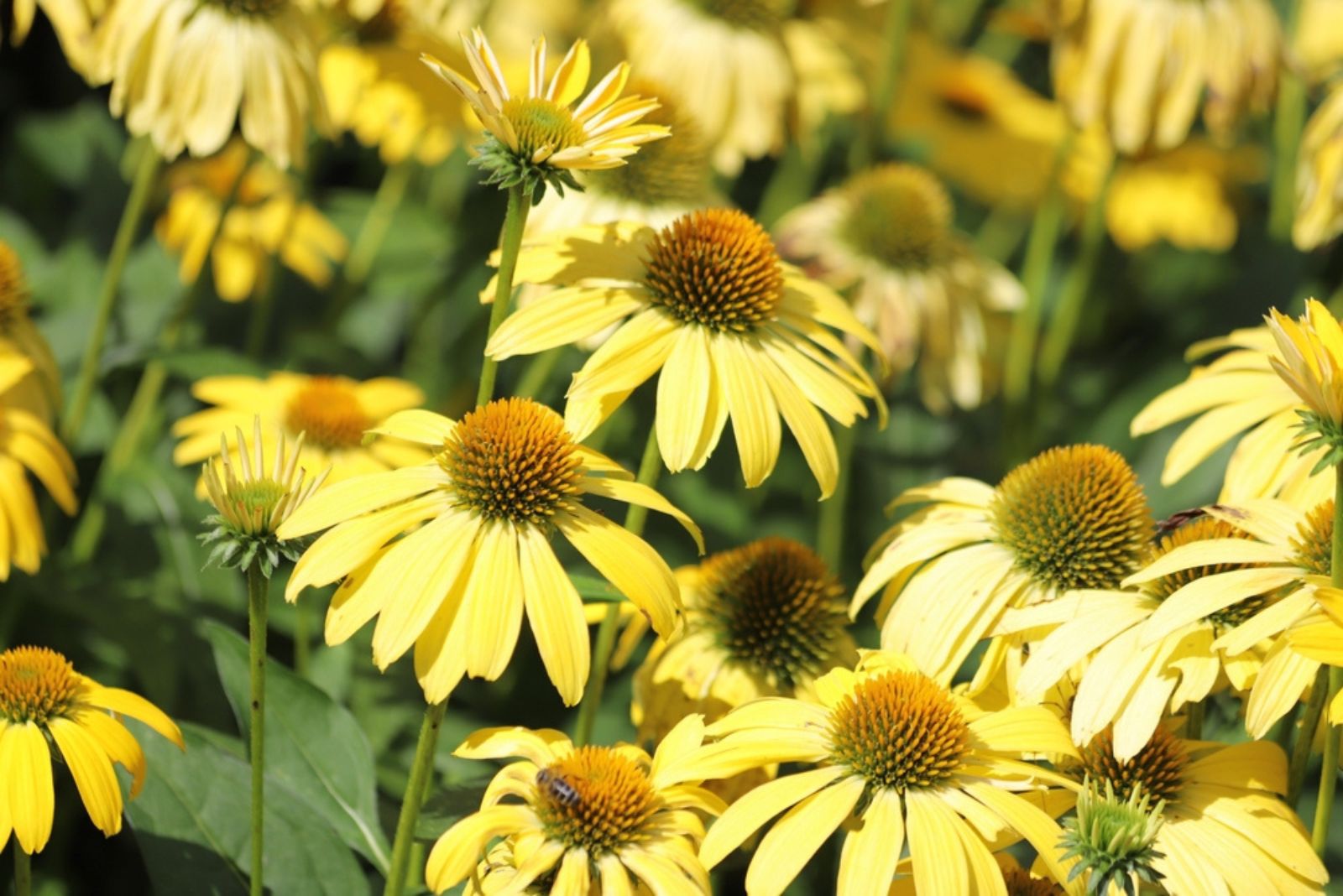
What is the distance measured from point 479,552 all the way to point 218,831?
481mm

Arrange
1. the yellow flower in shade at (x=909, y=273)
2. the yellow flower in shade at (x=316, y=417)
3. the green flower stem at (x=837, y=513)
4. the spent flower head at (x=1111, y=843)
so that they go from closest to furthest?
the spent flower head at (x=1111, y=843) → the yellow flower in shade at (x=316, y=417) → the green flower stem at (x=837, y=513) → the yellow flower in shade at (x=909, y=273)

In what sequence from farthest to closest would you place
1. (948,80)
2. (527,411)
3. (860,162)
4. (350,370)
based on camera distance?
(948,80), (860,162), (350,370), (527,411)

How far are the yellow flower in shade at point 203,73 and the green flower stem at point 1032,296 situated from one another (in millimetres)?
1414

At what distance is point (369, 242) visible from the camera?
9.53ft

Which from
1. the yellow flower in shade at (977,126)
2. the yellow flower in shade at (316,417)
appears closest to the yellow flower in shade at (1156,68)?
the yellow flower in shade at (977,126)

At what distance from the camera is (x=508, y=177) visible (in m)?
1.35

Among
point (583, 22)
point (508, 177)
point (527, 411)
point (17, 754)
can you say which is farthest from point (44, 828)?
point (583, 22)

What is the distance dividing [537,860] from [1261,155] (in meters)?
3.25

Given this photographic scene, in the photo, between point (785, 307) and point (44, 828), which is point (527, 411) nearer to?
point (785, 307)

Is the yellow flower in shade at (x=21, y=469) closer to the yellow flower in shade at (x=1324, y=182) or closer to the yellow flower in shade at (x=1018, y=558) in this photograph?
the yellow flower in shade at (x=1018, y=558)

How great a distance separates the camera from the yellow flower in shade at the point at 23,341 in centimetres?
193

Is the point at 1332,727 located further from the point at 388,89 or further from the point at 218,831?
the point at 388,89

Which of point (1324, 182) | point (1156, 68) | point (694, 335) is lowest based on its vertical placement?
point (694, 335)

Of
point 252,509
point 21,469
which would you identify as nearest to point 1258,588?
point 252,509
